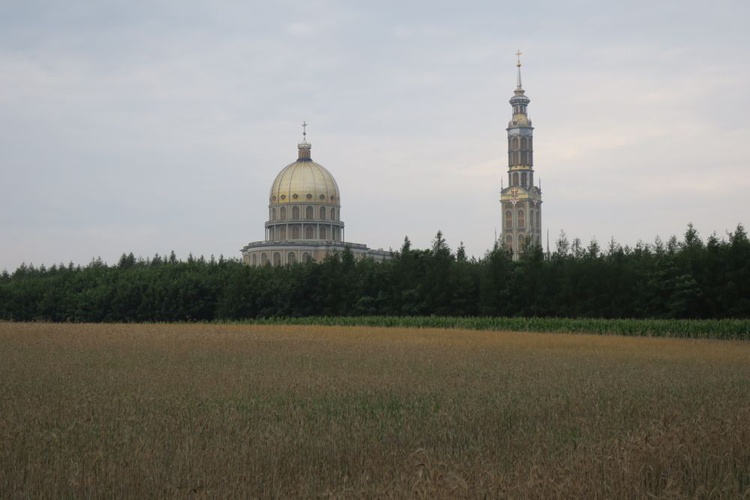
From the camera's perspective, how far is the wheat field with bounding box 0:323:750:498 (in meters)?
8.35

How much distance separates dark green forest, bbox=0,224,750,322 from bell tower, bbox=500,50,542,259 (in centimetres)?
8524

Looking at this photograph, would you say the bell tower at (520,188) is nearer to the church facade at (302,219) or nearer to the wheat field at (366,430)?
the church facade at (302,219)

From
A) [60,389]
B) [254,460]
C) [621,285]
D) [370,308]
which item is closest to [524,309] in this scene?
[621,285]

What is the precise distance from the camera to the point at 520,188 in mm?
177125

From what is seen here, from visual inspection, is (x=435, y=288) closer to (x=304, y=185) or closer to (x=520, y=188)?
(x=304, y=185)

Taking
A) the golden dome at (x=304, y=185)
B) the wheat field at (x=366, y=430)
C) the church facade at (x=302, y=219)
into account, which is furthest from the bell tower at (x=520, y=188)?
the wheat field at (x=366, y=430)

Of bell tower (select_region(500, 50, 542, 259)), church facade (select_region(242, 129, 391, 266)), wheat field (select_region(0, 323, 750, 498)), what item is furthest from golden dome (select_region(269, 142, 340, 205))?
wheat field (select_region(0, 323, 750, 498))

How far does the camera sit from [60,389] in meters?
15.2

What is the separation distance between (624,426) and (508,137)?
175 meters

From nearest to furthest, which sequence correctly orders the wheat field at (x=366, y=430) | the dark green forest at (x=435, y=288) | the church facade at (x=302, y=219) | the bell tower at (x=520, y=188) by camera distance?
the wheat field at (x=366, y=430)
the dark green forest at (x=435, y=288)
the church facade at (x=302, y=219)
the bell tower at (x=520, y=188)

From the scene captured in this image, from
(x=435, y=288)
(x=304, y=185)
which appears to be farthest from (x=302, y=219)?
(x=435, y=288)

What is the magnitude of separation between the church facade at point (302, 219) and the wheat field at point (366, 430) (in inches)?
5116

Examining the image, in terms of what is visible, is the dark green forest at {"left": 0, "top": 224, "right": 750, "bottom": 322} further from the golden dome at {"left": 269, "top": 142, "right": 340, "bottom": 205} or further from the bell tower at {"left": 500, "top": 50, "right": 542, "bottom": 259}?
the bell tower at {"left": 500, "top": 50, "right": 542, "bottom": 259}

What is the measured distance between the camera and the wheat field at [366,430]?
835 centimetres
